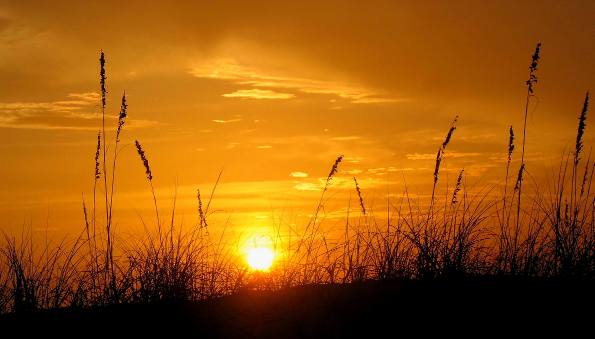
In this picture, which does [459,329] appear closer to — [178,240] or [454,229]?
[454,229]

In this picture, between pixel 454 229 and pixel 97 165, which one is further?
pixel 97 165

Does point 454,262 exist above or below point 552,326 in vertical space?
above

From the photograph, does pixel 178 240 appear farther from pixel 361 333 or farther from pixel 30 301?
pixel 361 333

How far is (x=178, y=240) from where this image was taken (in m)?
5.93

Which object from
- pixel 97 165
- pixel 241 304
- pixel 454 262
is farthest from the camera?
pixel 97 165

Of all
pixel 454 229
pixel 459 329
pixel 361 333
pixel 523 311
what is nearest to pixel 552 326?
pixel 523 311

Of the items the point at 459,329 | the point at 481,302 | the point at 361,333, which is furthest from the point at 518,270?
the point at 361,333

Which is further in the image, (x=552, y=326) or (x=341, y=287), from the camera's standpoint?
(x=341, y=287)

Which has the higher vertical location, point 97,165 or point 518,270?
point 97,165

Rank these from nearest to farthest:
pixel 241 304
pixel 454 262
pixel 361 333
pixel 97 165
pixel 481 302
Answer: pixel 361 333, pixel 481 302, pixel 241 304, pixel 454 262, pixel 97 165

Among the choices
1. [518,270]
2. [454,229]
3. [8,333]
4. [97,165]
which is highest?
[97,165]

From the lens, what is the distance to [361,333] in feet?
12.6

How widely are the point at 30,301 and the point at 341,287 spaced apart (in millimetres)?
2411

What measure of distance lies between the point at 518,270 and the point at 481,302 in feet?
4.35
